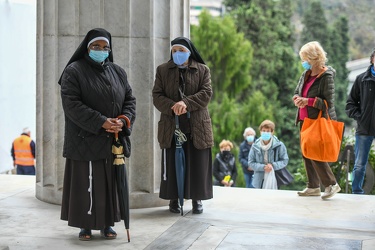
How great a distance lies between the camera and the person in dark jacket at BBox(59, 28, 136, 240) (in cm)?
652

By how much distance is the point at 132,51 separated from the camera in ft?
26.0

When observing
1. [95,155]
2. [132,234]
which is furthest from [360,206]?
[95,155]

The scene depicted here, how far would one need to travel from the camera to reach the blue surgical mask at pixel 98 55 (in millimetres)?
6535

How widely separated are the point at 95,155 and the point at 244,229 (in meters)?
1.62

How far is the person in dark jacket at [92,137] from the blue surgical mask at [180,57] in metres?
1.00

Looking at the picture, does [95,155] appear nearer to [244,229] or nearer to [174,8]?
[244,229]

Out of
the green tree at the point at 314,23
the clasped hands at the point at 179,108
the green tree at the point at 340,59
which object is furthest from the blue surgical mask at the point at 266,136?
the green tree at the point at 314,23

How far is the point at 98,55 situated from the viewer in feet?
21.5

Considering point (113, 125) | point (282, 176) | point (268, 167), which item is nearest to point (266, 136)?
point (268, 167)

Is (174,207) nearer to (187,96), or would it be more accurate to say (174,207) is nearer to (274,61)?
(187,96)

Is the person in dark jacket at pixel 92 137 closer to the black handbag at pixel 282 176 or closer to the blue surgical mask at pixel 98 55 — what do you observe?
the blue surgical mask at pixel 98 55

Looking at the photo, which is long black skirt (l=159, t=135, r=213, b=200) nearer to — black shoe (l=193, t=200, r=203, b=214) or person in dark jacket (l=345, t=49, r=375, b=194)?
black shoe (l=193, t=200, r=203, b=214)

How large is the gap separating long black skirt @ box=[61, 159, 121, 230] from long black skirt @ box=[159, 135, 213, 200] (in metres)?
1.17

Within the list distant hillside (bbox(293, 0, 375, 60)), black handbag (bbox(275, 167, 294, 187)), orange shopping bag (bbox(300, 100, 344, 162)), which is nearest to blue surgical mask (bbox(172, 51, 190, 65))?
orange shopping bag (bbox(300, 100, 344, 162))
